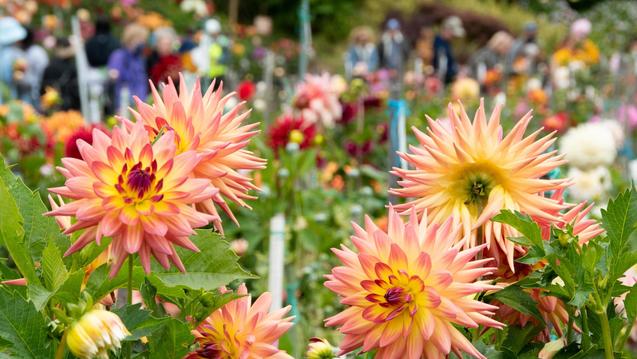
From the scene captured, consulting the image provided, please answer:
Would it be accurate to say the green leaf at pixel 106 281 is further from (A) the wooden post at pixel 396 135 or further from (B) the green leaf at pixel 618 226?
(A) the wooden post at pixel 396 135

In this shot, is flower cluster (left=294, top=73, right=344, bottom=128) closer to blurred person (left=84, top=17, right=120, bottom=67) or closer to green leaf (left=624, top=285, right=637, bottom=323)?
green leaf (left=624, top=285, right=637, bottom=323)

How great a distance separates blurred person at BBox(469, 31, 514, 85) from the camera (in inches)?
432

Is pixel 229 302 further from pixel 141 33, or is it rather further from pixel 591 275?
pixel 141 33

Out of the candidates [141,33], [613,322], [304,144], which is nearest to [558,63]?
[141,33]

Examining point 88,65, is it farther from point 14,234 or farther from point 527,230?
point 527,230

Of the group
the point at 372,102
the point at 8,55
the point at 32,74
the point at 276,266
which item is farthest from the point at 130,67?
the point at 276,266

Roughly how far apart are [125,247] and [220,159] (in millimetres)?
145

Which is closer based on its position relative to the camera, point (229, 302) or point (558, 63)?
point (229, 302)

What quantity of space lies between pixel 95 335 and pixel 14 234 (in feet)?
0.69

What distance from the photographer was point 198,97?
920 mm

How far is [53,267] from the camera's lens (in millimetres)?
873

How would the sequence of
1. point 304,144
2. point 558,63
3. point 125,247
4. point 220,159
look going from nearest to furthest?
1. point 125,247
2. point 220,159
3. point 304,144
4. point 558,63

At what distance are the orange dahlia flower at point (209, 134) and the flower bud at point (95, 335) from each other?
146 mm

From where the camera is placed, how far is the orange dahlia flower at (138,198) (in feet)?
2.61
